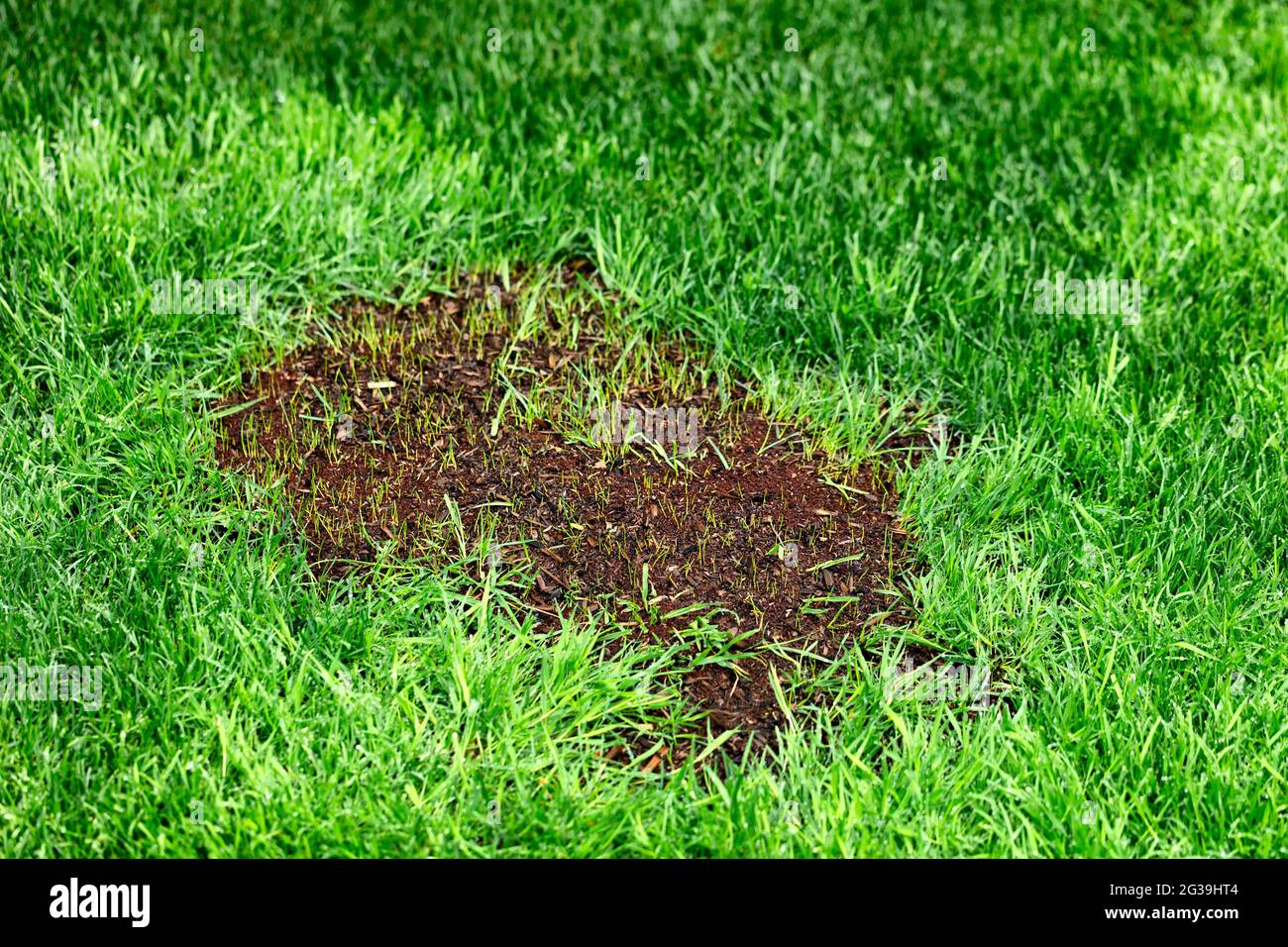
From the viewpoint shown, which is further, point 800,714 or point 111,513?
point 111,513

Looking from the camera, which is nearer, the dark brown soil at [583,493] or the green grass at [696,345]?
the green grass at [696,345]

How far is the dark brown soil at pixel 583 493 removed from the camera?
3160 millimetres

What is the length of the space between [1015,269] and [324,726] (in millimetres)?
2779

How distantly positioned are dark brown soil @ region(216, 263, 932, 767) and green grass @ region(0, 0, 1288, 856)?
112mm

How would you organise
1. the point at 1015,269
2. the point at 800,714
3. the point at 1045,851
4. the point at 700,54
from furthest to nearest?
the point at 700,54 < the point at 1015,269 < the point at 800,714 < the point at 1045,851

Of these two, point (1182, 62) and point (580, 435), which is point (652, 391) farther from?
point (1182, 62)

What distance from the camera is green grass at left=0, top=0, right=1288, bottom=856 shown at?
2.71 meters

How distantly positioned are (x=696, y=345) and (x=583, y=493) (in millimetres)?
796

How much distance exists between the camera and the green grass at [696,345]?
2.71 meters

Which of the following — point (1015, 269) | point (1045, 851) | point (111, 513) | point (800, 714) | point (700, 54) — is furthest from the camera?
point (700, 54)

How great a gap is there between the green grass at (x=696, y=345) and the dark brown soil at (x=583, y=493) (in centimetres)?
11

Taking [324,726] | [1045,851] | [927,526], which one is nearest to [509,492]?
[324,726]

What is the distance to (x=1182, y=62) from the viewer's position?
5.56m

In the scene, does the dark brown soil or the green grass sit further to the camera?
the dark brown soil
